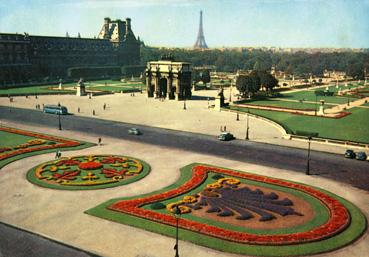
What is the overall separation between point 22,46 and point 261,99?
10565 cm

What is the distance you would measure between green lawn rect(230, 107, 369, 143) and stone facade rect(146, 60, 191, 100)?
79.4 feet

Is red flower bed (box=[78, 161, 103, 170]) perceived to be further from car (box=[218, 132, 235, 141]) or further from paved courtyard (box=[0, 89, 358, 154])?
paved courtyard (box=[0, 89, 358, 154])

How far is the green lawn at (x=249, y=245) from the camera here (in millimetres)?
28016

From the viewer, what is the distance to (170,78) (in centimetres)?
11200

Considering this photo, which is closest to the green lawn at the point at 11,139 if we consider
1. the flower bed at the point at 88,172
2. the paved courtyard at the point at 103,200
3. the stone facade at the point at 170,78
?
the paved courtyard at the point at 103,200

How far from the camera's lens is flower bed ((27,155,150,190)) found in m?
41.2

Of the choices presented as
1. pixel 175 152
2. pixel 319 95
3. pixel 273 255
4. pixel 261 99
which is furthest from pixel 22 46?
pixel 273 255

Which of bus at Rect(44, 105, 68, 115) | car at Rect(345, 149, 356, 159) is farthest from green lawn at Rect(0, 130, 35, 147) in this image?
car at Rect(345, 149, 356, 159)

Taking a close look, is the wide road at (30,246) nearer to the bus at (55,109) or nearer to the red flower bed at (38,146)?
the red flower bed at (38,146)

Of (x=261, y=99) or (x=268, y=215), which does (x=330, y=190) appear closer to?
(x=268, y=215)

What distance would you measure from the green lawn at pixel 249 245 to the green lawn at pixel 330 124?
33.4m

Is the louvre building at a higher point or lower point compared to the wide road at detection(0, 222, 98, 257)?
higher

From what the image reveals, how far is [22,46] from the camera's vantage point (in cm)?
16225

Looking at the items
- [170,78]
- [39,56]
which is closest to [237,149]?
[170,78]
